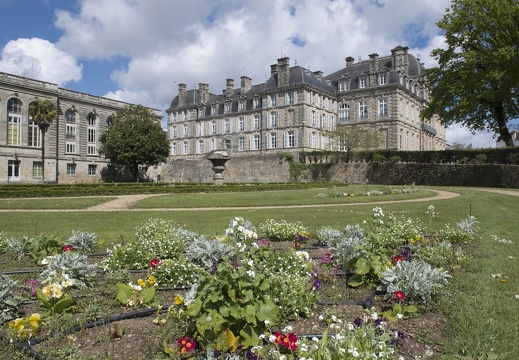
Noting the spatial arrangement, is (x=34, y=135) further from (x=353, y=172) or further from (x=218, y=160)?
(x=353, y=172)

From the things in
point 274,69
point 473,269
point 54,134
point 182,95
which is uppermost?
point 274,69

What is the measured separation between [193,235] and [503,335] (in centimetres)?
499

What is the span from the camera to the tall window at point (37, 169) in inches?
1865

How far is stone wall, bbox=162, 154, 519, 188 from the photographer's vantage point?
3077 centimetres

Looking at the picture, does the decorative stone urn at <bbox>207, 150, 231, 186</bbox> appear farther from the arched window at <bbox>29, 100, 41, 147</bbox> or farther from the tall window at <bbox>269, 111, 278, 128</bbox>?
the arched window at <bbox>29, 100, 41, 147</bbox>

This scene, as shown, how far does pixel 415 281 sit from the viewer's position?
4375 millimetres

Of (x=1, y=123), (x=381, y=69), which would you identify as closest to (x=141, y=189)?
(x=1, y=123)

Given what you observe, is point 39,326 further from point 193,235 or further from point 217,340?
point 193,235

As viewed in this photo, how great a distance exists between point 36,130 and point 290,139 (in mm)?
33804

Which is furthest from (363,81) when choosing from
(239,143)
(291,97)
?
(239,143)

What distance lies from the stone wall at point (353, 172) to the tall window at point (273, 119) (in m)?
10.1

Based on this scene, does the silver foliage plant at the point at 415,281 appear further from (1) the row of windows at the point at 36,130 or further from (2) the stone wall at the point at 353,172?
(1) the row of windows at the point at 36,130

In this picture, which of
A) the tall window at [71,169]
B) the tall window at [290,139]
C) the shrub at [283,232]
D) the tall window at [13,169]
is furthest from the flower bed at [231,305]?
the tall window at [290,139]

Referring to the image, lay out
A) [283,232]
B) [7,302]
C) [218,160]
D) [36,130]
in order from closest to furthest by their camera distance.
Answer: [7,302] < [283,232] < [218,160] < [36,130]
